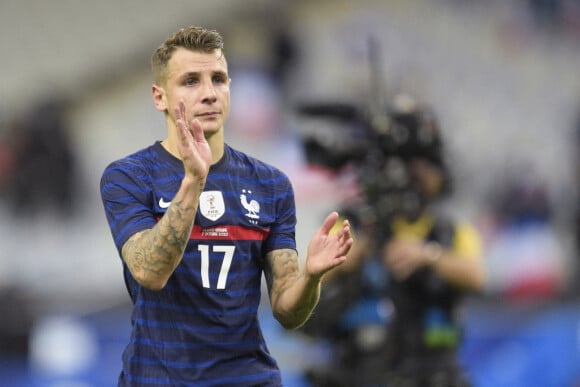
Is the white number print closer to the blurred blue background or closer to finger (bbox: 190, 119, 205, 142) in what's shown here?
finger (bbox: 190, 119, 205, 142)

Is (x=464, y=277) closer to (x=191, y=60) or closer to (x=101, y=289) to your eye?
(x=191, y=60)

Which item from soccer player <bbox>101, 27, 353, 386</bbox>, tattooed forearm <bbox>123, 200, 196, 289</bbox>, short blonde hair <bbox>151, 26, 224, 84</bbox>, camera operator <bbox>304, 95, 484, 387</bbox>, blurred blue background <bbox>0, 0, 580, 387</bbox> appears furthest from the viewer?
blurred blue background <bbox>0, 0, 580, 387</bbox>

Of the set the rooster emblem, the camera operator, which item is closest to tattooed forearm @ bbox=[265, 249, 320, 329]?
the rooster emblem

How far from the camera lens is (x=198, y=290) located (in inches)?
132

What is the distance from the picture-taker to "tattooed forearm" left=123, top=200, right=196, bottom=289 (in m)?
3.14

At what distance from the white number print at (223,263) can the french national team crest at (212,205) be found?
0.29 ft

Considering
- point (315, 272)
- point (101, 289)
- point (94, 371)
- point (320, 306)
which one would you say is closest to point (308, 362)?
point (320, 306)

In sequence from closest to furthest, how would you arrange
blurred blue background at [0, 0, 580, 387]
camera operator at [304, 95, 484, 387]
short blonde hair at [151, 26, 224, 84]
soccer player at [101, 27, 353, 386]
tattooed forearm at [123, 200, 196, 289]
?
tattooed forearm at [123, 200, 196, 289], soccer player at [101, 27, 353, 386], short blonde hair at [151, 26, 224, 84], camera operator at [304, 95, 484, 387], blurred blue background at [0, 0, 580, 387]

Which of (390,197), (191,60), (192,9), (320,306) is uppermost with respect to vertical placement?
(192,9)

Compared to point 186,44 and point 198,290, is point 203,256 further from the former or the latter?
point 186,44

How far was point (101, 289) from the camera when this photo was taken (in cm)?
1104

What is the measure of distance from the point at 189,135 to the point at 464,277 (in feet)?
10.7

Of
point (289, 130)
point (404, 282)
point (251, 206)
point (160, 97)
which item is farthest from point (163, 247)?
point (289, 130)

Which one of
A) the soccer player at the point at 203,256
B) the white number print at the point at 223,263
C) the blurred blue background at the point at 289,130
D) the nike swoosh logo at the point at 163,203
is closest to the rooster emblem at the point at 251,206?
the soccer player at the point at 203,256
